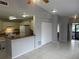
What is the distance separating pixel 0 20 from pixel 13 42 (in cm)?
256

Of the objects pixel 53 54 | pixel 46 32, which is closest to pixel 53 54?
pixel 53 54

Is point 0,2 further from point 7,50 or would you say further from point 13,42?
point 7,50

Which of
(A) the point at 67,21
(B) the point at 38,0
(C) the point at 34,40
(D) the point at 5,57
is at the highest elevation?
(B) the point at 38,0

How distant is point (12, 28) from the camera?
9.10 metres

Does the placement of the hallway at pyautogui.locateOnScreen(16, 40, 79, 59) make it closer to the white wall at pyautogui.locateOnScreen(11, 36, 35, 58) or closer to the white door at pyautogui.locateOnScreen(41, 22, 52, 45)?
the white wall at pyautogui.locateOnScreen(11, 36, 35, 58)

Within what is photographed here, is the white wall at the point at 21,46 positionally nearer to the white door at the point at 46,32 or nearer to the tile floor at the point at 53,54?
the tile floor at the point at 53,54

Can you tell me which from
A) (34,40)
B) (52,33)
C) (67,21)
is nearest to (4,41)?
(34,40)

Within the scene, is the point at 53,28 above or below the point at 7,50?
above

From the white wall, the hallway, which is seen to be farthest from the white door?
the hallway

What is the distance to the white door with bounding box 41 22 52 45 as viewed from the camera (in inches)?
366

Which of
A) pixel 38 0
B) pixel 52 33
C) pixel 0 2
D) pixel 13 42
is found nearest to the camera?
pixel 0 2

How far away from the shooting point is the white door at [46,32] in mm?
9289

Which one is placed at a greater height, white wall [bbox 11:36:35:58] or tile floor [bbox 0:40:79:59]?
white wall [bbox 11:36:35:58]

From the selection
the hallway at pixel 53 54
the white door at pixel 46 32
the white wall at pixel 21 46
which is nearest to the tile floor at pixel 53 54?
the hallway at pixel 53 54
